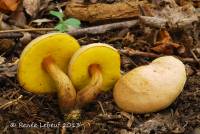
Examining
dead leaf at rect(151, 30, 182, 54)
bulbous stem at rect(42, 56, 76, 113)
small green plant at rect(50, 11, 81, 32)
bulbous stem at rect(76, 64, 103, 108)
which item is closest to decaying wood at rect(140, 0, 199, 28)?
dead leaf at rect(151, 30, 182, 54)

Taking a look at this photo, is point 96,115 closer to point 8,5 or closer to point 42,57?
point 42,57

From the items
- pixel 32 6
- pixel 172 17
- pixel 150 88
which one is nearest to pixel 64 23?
pixel 32 6

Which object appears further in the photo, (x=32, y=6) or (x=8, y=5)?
(x=32, y=6)

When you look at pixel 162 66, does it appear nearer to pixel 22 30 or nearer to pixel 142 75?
pixel 142 75

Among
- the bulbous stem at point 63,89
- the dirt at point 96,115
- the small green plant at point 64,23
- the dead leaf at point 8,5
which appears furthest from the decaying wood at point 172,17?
the dead leaf at point 8,5

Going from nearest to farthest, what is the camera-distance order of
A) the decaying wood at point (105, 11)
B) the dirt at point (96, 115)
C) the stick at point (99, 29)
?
1. the dirt at point (96, 115)
2. the stick at point (99, 29)
3. the decaying wood at point (105, 11)

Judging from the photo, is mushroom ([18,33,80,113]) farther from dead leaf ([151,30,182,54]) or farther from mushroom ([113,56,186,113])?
dead leaf ([151,30,182,54])

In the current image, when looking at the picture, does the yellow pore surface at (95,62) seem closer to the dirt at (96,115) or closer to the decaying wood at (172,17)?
the dirt at (96,115)
